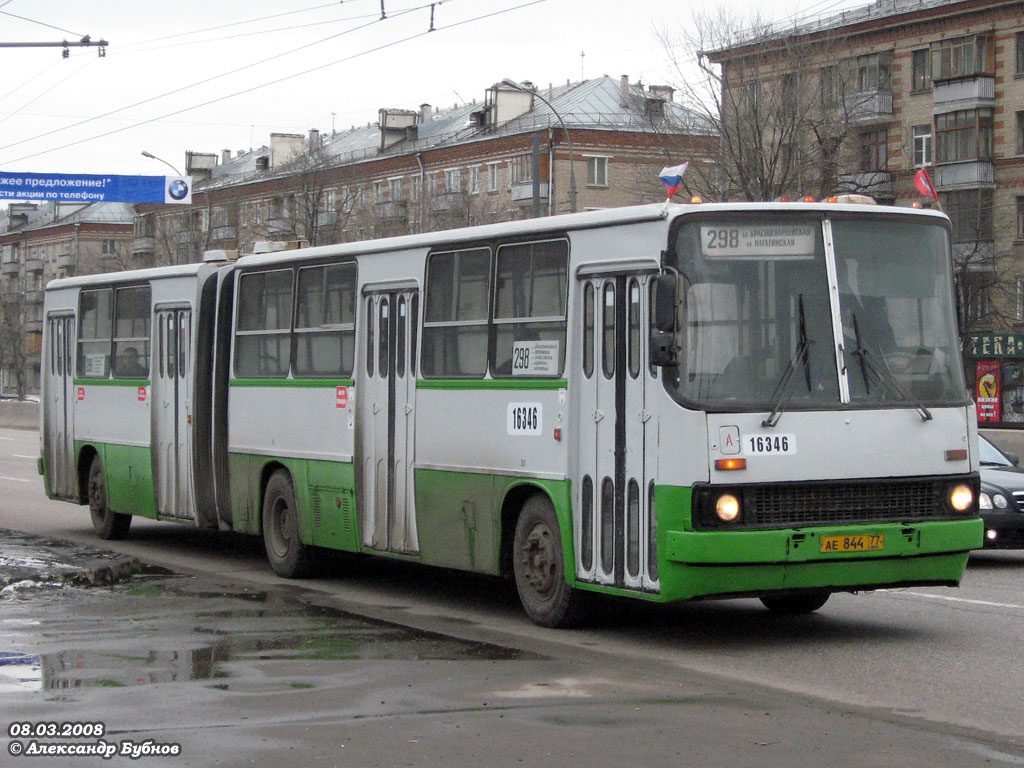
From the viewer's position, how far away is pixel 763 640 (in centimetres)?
1107

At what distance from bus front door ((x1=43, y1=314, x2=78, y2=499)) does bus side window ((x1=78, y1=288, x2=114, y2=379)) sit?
28 cm

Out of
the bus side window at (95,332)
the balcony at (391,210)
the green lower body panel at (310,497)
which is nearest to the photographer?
the green lower body panel at (310,497)

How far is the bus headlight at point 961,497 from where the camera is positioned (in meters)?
11.0

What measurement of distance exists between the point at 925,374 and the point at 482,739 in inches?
184

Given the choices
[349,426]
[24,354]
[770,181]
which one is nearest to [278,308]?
[349,426]

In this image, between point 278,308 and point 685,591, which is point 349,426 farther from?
point 685,591

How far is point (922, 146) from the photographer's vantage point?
59.2 m

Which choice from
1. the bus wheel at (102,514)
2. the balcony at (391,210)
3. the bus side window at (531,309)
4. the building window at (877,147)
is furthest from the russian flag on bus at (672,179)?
the balcony at (391,210)

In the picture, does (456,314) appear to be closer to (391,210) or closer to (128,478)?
(128,478)

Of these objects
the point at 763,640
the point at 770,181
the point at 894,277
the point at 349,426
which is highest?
the point at 770,181

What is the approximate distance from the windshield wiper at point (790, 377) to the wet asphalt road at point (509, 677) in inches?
58.9

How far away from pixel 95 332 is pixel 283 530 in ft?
17.5

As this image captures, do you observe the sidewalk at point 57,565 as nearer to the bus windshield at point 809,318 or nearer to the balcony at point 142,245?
the bus windshield at point 809,318

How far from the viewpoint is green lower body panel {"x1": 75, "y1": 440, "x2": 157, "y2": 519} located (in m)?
18.0
